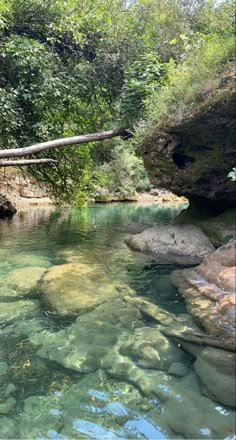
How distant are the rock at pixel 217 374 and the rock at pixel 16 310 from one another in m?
2.60

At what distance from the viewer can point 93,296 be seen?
5.86 m

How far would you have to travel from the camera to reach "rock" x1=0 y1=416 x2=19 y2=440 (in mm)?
2798

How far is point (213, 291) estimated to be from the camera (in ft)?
18.5

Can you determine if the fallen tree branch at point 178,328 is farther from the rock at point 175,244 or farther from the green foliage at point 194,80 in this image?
the green foliage at point 194,80

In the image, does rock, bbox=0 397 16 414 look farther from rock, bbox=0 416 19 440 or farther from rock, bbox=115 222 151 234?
rock, bbox=115 222 151 234

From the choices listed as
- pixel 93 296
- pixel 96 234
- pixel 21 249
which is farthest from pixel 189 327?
pixel 96 234

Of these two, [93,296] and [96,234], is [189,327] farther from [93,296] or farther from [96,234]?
[96,234]

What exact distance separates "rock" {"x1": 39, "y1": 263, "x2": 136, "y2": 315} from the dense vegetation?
3.75 metres

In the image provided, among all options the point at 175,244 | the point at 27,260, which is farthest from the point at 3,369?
the point at 175,244

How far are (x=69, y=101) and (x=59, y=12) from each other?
2559 mm

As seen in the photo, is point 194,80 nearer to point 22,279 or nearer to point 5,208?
point 22,279

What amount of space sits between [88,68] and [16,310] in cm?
870

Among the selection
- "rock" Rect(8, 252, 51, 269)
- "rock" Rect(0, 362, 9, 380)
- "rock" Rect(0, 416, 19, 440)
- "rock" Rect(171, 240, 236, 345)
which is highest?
"rock" Rect(171, 240, 236, 345)

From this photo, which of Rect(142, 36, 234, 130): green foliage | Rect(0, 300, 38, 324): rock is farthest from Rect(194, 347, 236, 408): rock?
Rect(142, 36, 234, 130): green foliage
